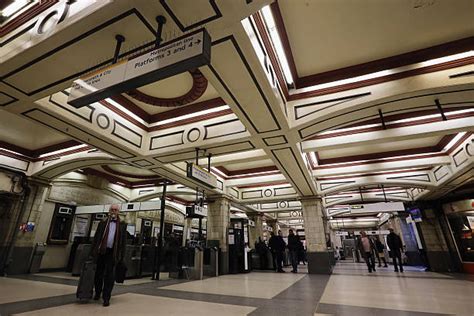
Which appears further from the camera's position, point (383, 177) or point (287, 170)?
point (383, 177)

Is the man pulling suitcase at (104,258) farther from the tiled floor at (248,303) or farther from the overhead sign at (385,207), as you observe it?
the overhead sign at (385,207)

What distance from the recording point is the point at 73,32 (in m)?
2.54

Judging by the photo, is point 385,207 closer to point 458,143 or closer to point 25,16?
point 458,143

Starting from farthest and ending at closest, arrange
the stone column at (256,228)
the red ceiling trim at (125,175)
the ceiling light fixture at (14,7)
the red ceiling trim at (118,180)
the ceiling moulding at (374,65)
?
the stone column at (256,228), the red ceiling trim at (118,180), the red ceiling trim at (125,175), the ceiling moulding at (374,65), the ceiling light fixture at (14,7)

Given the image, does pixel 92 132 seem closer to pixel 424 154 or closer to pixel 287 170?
pixel 287 170

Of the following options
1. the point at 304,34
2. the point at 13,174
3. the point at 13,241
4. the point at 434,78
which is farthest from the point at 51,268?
the point at 434,78

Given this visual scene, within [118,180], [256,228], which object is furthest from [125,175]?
[256,228]

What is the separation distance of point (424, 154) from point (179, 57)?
830 cm

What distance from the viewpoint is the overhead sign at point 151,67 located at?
1.99 m

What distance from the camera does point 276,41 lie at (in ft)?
11.3

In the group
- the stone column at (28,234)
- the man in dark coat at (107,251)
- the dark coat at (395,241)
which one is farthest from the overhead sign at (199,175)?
the dark coat at (395,241)

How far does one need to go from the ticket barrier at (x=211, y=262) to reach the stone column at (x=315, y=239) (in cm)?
348

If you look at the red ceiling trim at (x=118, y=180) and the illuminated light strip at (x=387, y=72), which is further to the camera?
the red ceiling trim at (x=118, y=180)

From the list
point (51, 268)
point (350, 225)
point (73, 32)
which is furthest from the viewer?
point (350, 225)
